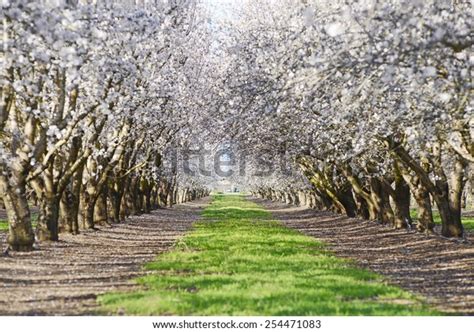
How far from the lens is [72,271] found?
20.2 metres

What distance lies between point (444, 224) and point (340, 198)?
22627mm

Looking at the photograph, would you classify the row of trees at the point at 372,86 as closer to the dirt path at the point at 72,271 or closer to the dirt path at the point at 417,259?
the dirt path at the point at 417,259

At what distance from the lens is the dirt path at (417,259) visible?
52.4 feet

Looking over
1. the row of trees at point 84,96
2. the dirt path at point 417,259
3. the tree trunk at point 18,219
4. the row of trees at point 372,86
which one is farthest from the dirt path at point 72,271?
the dirt path at point 417,259

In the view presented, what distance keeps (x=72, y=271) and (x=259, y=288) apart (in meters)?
6.46

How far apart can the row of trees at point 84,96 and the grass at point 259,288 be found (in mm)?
4638

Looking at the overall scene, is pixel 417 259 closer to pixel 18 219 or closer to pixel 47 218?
pixel 18 219

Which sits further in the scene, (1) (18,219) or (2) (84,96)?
(2) (84,96)

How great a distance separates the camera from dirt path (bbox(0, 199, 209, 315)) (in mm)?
14266

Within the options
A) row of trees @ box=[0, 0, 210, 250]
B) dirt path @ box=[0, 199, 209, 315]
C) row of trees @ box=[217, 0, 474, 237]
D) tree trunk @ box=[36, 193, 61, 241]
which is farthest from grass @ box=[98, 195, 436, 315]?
tree trunk @ box=[36, 193, 61, 241]

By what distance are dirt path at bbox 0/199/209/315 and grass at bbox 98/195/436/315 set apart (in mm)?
615

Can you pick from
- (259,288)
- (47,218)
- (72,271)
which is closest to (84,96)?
(47,218)
